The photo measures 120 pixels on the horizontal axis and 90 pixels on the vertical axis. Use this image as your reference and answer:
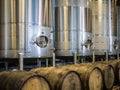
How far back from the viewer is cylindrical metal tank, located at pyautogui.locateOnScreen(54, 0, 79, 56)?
6.09 meters

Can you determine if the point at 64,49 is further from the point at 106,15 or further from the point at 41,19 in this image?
the point at 106,15

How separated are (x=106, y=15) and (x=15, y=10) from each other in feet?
14.9

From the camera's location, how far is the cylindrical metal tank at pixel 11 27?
4211 mm

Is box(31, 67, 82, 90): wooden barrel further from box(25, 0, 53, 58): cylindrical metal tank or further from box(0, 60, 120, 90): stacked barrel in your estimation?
box(25, 0, 53, 58): cylindrical metal tank

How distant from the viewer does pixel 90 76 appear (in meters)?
4.14

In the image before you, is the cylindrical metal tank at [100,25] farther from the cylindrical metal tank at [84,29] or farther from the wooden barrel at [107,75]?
the wooden barrel at [107,75]

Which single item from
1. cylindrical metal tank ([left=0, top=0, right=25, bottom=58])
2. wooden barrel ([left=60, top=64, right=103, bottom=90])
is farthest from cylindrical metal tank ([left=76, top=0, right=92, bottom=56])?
cylindrical metal tank ([left=0, top=0, right=25, bottom=58])

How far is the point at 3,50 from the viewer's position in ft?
13.9

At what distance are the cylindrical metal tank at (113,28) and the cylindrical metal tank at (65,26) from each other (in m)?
2.51

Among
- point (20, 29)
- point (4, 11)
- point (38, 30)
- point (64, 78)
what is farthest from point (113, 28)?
point (64, 78)

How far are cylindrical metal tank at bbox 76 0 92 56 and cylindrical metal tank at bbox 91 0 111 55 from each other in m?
1.03

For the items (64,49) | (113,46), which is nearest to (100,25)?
(113,46)

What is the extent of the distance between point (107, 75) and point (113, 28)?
13.8 ft

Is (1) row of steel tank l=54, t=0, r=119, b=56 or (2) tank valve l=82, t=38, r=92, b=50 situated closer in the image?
(1) row of steel tank l=54, t=0, r=119, b=56
